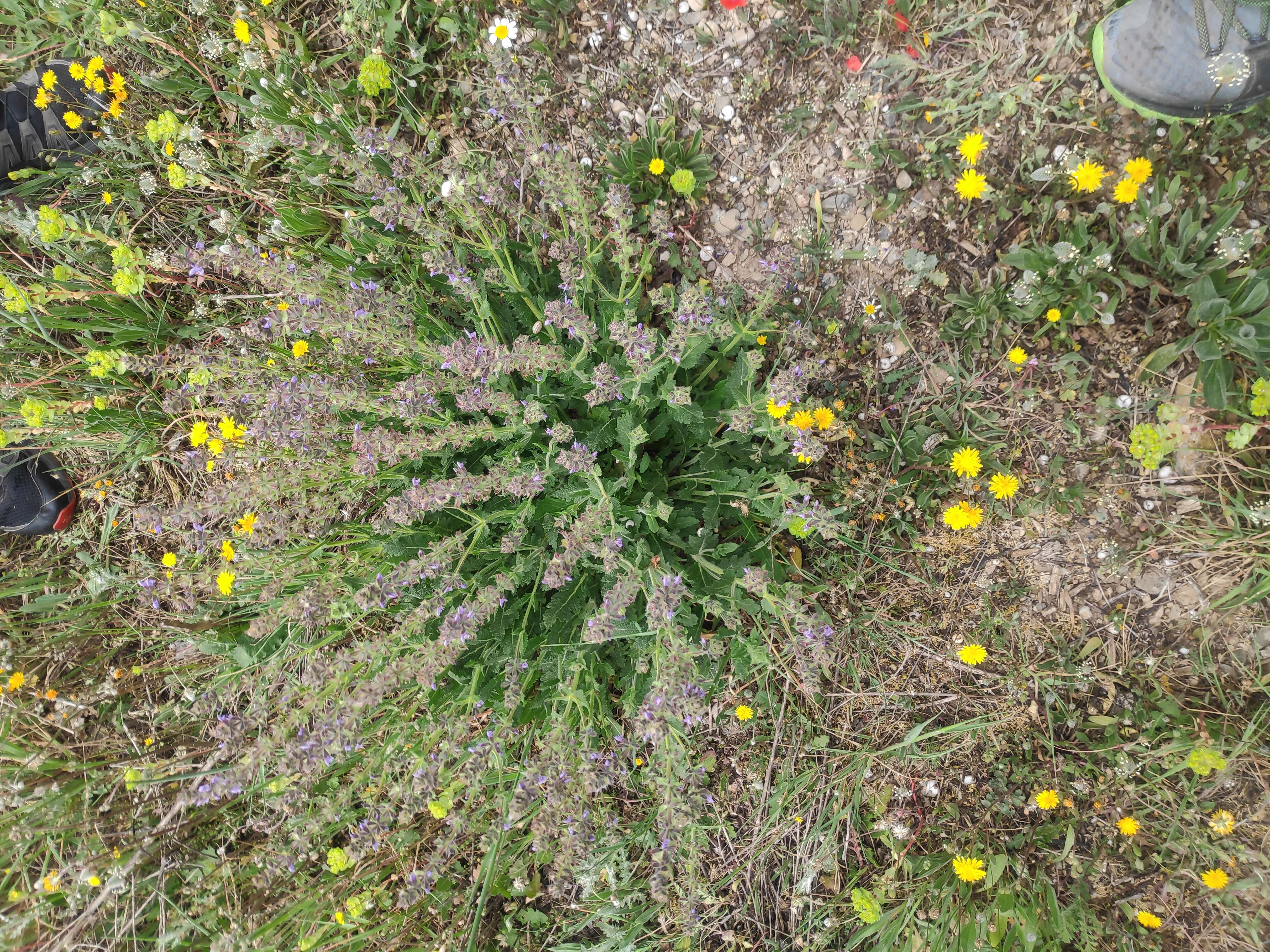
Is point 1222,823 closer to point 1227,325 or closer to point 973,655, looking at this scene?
point 973,655

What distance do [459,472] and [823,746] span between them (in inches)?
95.1

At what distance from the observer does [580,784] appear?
2.67 m

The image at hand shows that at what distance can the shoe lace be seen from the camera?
3080 mm

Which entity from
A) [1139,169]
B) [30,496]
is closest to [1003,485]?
[1139,169]

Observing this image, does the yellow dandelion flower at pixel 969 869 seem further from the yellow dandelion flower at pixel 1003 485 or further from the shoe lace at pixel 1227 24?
the shoe lace at pixel 1227 24

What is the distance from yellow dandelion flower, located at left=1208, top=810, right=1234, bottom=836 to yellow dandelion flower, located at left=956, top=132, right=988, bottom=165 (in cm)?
332

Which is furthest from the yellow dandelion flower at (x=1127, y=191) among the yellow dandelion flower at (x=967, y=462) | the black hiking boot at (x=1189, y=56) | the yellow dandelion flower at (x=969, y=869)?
the yellow dandelion flower at (x=969, y=869)

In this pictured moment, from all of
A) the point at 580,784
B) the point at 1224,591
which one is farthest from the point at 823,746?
the point at 1224,591

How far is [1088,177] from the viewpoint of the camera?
311cm

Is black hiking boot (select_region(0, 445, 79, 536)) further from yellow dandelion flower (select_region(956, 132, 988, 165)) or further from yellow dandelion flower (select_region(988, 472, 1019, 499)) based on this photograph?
yellow dandelion flower (select_region(956, 132, 988, 165))

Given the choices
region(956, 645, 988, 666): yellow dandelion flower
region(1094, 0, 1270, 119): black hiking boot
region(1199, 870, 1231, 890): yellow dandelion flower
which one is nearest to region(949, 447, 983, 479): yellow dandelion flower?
region(956, 645, 988, 666): yellow dandelion flower

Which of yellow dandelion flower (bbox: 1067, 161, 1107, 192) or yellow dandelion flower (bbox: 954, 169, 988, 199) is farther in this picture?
yellow dandelion flower (bbox: 954, 169, 988, 199)

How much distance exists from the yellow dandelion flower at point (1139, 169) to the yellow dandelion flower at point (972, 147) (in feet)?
2.04

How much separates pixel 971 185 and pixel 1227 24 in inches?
51.9
